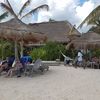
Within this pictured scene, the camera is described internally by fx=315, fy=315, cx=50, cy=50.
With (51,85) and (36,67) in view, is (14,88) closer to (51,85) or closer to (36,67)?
(51,85)

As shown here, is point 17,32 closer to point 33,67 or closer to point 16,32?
point 16,32

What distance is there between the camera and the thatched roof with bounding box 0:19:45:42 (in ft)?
56.8

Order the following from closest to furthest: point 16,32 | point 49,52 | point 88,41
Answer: point 16,32
point 88,41
point 49,52

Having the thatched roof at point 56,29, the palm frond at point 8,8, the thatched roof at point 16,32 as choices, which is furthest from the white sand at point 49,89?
the thatched roof at point 56,29

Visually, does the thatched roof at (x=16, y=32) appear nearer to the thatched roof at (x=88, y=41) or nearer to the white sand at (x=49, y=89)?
the white sand at (x=49, y=89)

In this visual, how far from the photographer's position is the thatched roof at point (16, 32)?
1731cm

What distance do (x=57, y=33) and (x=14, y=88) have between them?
29.3 metres

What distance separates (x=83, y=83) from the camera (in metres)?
13.9

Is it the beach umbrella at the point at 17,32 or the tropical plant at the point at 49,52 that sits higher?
the beach umbrella at the point at 17,32

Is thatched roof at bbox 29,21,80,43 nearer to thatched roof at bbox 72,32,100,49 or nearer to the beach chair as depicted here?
thatched roof at bbox 72,32,100,49

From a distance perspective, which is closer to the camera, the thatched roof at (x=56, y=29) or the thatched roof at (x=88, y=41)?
the thatched roof at (x=88, y=41)

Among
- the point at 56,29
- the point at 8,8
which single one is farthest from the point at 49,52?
the point at 56,29

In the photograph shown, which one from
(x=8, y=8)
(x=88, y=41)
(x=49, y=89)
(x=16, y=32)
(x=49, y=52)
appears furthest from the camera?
(x=8, y=8)

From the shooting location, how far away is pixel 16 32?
17547mm
